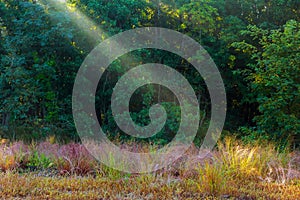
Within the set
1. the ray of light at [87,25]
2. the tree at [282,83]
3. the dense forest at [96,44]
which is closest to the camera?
the tree at [282,83]

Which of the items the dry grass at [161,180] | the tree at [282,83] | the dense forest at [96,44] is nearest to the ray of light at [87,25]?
the dense forest at [96,44]

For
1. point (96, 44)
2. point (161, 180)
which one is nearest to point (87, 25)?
point (96, 44)

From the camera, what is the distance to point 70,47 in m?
9.73

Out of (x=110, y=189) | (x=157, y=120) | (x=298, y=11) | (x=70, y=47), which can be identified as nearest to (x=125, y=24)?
(x=70, y=47)

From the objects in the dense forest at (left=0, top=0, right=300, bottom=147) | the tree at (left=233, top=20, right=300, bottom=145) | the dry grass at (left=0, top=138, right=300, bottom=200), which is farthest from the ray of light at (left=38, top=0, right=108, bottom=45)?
the dry grass at (left=0, top=138, right=300, bottom=200)

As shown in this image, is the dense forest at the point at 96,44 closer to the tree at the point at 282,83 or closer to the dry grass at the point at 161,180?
the tree at the point at 282,83

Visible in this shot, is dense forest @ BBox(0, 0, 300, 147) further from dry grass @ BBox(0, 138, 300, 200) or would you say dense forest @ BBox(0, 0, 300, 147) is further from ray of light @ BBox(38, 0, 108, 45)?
dry grass @ BBox(0, 138, 300, 200)

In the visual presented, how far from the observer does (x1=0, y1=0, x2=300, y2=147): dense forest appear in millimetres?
9344

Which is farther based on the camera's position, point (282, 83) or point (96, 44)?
point (96, 44)

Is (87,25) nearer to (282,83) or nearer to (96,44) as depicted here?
(96,44)

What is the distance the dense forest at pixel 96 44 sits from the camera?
30.7ft

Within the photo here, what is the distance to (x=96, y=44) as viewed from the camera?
9609 mm

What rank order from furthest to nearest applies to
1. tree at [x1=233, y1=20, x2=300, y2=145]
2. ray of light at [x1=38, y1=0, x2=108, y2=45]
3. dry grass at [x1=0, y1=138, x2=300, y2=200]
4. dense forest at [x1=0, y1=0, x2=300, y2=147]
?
ray of light at [x1=38, y1=0, x2=108, y2=45], dense forest at [x1=0, y1=0, x2=300, y2=147], tree at [x1=233, y1=20, x2=300, y2=145], dry grass at [x1=0, y1=138, x2=300, y2=200]

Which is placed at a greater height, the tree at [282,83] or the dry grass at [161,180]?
the tree at [282,83]
